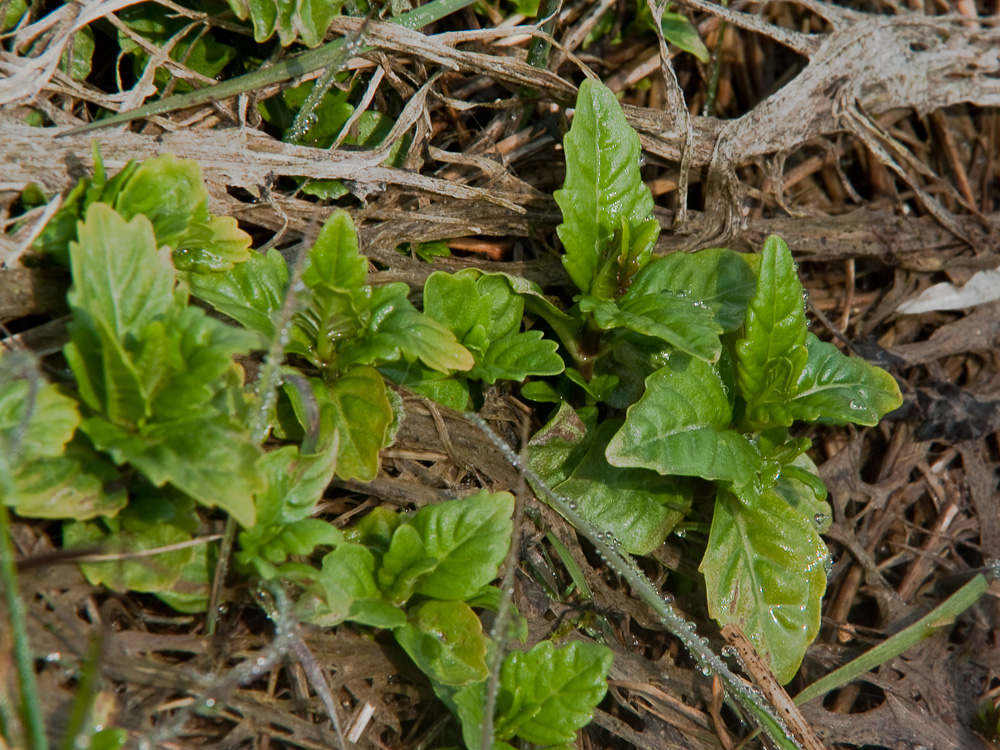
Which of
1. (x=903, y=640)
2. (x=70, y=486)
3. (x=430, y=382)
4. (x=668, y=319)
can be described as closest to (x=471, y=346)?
(x=430, y=382)

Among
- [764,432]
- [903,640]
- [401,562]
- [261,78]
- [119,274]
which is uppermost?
→ [261,78]

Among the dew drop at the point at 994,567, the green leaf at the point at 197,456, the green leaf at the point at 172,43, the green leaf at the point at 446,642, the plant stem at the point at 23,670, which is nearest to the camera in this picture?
the plant stem at the point at 23,670

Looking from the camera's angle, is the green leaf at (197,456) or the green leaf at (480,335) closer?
the green leaf at (197,456)

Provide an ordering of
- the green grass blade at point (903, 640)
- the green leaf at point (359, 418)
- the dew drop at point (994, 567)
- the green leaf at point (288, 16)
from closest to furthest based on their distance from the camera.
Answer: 1. the green leaf at point (359, 418)
2. the green leaf at point (288, 16)
3. the green grass blade at point (903, 640)
4. the dew drop at point (994, 567)

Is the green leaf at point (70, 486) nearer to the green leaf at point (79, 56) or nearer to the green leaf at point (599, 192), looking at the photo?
the green leaf at point (79, 56)

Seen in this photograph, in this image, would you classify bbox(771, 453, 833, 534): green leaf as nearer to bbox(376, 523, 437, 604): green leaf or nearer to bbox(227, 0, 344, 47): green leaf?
bbox(376, 523, 437, 604): green leaf

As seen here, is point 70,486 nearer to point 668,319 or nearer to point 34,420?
point 34,420

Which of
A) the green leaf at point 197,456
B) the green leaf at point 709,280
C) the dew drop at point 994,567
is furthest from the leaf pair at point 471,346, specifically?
the dew drop at point 994,567
